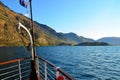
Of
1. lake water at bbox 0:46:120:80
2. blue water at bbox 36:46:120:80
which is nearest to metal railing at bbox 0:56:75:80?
lake water at bbox 0:46:120:80

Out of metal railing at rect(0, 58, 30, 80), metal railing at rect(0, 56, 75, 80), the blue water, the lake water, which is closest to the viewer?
metal railing at rect(0, 56, 75, 80)

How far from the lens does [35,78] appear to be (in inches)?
303

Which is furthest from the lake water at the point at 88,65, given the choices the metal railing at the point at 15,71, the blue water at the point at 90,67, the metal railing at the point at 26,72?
the metal railing at the point at 26,72

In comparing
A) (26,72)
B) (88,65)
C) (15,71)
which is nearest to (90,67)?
(88,65)

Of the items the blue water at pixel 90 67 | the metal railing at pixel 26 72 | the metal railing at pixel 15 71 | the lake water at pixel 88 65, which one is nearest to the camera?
the metal railing at pixel 26 72

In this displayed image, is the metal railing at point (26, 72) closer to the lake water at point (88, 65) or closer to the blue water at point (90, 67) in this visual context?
the lake water at point (88, 65)

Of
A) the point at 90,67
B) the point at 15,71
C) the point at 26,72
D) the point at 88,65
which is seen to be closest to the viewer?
the point at 26,72

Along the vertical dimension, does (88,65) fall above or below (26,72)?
below

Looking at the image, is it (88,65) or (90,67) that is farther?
(88,65)

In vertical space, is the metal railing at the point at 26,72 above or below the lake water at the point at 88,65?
above

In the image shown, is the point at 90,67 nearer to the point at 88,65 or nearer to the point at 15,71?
the point at 88,65

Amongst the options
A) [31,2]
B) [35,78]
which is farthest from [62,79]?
[31,2]

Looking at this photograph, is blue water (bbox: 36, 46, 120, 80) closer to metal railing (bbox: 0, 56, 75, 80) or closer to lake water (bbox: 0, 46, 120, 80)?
lake water (bbox: 0, 46, 120, 80)

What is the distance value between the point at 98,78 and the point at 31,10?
2785 centimetres
